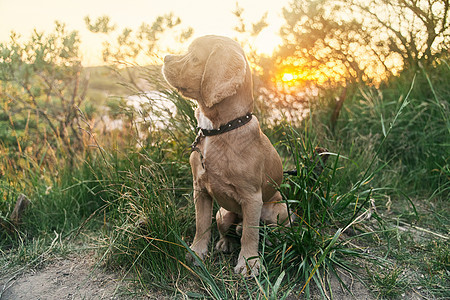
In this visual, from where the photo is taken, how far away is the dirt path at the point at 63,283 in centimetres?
234

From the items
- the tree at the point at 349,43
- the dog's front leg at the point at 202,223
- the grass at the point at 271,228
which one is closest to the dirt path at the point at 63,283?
the grass at the point at 271,228

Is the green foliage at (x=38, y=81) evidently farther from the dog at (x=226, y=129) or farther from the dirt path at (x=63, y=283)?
the dog at (x=226, y=129)

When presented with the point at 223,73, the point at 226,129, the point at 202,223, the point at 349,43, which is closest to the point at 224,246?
the point at 202,223

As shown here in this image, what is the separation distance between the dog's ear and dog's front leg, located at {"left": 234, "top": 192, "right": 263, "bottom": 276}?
727 mm

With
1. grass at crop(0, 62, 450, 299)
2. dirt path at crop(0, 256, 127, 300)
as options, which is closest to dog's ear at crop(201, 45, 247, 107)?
grass at crop(0, 62, 450, 299)

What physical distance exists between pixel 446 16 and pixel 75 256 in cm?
541

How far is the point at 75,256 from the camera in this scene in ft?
9.28

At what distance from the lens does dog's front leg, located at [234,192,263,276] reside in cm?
237

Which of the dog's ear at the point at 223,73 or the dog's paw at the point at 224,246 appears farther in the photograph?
the dog's paw at the point at 224,246

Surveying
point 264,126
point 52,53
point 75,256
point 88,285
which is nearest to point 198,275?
point 88,285

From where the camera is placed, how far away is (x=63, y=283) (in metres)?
2.48

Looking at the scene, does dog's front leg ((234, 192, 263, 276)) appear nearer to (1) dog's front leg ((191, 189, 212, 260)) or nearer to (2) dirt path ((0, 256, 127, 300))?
(1) dog's front leg ((191, 189, 212, 260))

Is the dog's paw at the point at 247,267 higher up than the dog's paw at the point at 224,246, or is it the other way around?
the dog's paw at the point at 247,267

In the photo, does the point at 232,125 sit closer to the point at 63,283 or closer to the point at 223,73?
the point at 223,73
